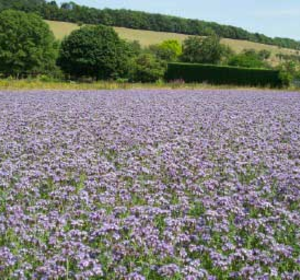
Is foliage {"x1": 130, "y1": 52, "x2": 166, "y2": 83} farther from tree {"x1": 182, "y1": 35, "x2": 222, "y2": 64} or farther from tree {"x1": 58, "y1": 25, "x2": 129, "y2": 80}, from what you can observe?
tree {"x1": 182, "y1": 35, "x2": 222, "y2": 64}

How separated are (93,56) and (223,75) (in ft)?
32.7

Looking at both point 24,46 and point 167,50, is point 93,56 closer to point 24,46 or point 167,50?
point 24,46

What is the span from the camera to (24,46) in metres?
50.1

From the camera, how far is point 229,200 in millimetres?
5094

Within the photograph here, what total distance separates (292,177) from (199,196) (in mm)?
1088

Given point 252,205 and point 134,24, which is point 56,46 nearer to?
point 134,24

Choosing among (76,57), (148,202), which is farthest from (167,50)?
(148,202)

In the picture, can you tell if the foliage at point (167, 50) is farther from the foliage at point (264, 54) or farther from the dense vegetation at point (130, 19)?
the foliage at point (264, 54)

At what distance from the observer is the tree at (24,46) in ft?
159

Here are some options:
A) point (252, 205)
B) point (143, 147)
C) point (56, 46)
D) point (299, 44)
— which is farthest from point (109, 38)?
point (299, 44)

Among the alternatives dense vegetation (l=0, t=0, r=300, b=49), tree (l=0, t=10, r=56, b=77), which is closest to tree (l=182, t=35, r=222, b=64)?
tree (l=0, t=10, r=56, b=77)

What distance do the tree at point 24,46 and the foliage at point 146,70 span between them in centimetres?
957

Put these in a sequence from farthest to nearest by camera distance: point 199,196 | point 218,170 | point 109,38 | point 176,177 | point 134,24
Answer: point 134,24 < point 109,38 < point 218,170 < point 176,177 < point 199,196

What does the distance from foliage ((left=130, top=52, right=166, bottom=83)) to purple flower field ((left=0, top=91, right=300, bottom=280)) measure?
34.1 metres
